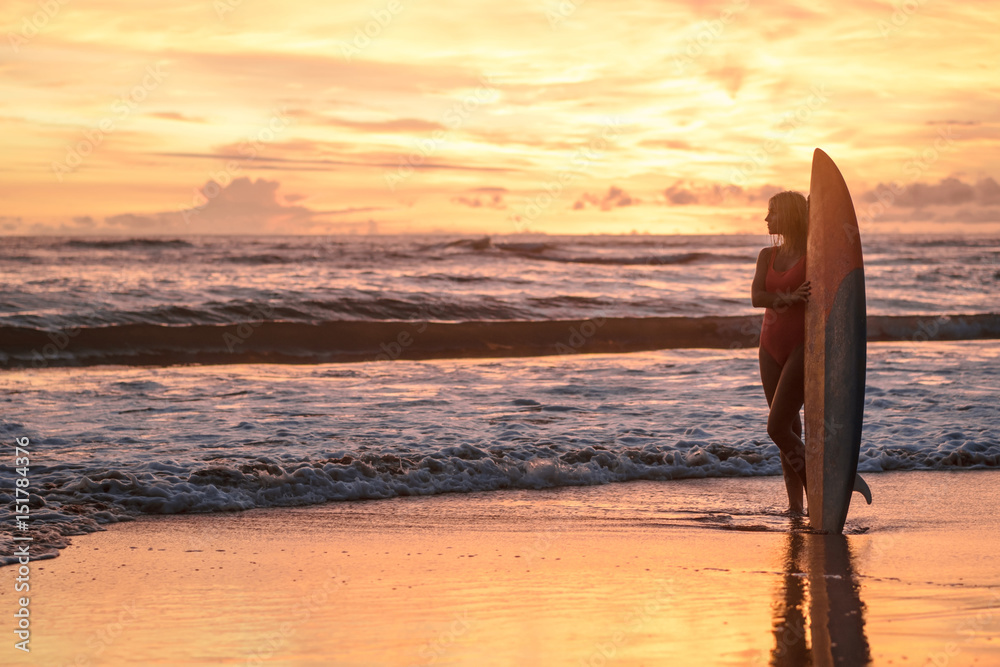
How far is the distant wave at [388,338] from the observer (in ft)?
41.0

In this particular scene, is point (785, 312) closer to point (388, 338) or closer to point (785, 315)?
point (785, 315)

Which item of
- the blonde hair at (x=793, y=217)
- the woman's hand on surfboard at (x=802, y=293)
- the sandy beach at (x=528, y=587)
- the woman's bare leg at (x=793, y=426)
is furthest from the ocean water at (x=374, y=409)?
the blonde hair at (x=793, y=217)

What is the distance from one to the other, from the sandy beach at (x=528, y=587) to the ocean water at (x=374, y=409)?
1.89 feet

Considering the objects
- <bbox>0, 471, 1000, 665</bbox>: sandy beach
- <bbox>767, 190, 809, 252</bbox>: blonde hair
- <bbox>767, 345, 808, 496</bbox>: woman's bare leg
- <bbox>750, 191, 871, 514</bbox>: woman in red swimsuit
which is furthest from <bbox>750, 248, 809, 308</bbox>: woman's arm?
<bbox>0, 471, 1000, 665</bbox>: sandy beach

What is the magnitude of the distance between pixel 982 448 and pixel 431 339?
9.16m

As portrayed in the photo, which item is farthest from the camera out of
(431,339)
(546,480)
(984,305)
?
(984,305)

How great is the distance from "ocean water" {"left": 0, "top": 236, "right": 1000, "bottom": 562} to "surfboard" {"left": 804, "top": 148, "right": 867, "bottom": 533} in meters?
1.71

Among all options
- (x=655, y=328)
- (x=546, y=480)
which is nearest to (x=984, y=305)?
(x=655, y=328)

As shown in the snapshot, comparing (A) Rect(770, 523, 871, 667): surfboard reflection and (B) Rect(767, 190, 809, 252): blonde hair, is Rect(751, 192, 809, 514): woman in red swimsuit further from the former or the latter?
(A) Rect(770, 523, 871, 667): surfboard reflection

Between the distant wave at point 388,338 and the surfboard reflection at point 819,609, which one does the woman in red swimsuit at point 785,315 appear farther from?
the distant wave at point 388,338

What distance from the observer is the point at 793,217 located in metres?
4.40

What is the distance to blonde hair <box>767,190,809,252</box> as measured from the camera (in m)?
4.41

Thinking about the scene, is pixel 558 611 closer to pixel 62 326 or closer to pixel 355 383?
pixel 355 383

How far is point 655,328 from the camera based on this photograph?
15.9 metres
